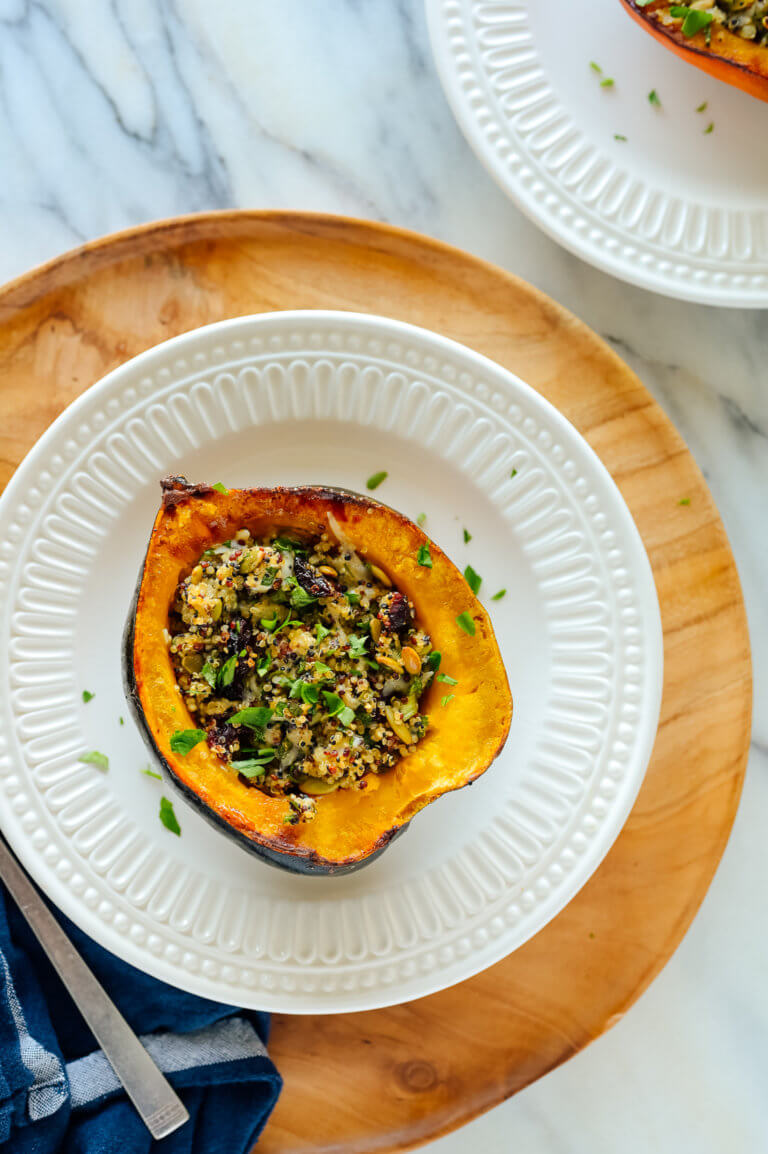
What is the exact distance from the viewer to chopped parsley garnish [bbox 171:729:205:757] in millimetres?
1509

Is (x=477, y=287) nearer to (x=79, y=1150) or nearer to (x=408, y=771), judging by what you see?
(x=408, y=771)

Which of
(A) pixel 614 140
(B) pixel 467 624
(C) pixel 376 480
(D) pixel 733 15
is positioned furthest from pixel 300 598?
(D) pixel 733 15

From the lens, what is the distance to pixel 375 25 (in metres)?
2.10

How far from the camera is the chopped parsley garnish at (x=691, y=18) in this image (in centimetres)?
176

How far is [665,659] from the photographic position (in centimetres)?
191

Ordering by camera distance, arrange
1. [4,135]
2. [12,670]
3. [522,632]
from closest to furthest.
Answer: [12,670]
[522,632]
[4,135]

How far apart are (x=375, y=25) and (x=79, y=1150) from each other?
Result: 231 cm

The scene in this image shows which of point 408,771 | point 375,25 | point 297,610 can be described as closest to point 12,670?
point 297,610

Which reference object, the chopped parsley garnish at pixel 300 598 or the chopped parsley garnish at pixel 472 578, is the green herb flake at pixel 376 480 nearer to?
the chopped parsley garnish at pixel 472 578

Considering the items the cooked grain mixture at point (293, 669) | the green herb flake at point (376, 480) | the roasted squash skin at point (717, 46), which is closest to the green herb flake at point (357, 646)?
the cooked grain mixture at point (293, 669)

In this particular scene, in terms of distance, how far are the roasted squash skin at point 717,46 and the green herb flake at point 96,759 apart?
166 cm

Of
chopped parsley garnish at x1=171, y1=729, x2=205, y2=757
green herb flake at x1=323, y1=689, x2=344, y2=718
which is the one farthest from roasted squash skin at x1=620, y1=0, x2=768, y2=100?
chopped parsley garnish at x1=171, y1=729, x2=205, y2=757

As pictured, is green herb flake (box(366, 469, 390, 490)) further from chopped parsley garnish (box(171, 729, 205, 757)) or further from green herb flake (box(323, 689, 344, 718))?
chopped parsley garnish (box(171, 729, 205, 757))

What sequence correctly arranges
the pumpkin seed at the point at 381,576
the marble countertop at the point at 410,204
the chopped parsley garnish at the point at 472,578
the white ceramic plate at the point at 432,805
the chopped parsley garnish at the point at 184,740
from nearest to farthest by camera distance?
the chopped parsley garnish at the point at 184,740 → the pumpkin seed at the point at 381,576 → the white ceramic plate at the point at 432,805 → the chopped parsley garnish at the point at 472,578 → the marble countertop at the point at 410,204
